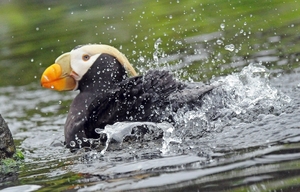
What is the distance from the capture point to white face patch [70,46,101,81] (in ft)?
20.1

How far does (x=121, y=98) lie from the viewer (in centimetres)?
A: 574

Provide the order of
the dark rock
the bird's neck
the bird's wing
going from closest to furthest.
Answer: the dark rock < the bird's wing < the bird's neck

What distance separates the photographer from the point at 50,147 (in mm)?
6562

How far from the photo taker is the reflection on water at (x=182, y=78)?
4367 mm

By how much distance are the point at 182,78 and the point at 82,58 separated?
2.72 meters

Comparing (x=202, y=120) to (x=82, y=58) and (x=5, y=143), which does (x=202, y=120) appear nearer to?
(x=82, y=58)

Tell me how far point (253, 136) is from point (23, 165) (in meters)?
1.96

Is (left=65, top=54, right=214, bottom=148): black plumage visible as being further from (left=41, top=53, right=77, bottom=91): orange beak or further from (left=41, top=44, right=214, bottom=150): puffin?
(left=41, top=53, right=77, bottom=91): orange beak

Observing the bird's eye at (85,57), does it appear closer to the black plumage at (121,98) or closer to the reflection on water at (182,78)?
the black plumage at (121,98)

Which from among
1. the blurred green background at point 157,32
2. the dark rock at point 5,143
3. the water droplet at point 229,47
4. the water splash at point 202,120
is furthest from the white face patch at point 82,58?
the water droplet at point 229,47

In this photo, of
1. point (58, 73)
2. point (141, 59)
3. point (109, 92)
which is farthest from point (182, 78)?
point (109, 92)

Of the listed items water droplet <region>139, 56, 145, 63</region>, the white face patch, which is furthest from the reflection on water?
the white face patch

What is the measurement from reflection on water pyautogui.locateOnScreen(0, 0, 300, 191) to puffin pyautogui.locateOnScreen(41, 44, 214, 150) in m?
0.18

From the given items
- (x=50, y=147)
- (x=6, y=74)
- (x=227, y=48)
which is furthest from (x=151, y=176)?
(x=6, y=74)
